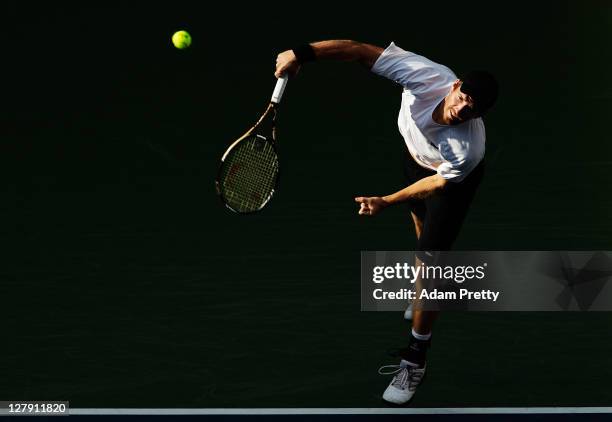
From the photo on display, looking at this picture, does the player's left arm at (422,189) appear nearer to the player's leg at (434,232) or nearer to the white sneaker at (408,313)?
the player's leg at (434,232)

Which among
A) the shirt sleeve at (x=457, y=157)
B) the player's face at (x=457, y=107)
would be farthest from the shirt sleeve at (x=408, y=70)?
the shirt sleeve at (x=457, y=157)

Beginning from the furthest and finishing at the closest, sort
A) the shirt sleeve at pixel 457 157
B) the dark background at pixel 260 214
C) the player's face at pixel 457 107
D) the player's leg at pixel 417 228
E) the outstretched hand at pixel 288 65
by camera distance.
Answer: the player's leg at pixel 417 228, the dark background at pixel 260 214, the shirt sleeve at pixel 457 157, the outstretched hand at pixel 288 65, the player's face at pixel 457 107

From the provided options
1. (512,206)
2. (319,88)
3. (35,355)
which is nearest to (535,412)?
(35,355)

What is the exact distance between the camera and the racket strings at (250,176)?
5848mm

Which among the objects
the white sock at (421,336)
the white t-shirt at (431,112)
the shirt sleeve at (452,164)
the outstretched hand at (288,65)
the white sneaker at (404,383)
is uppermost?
the outstretched hand at (288,65)

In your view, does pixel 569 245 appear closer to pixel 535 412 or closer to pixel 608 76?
pixel 535 412

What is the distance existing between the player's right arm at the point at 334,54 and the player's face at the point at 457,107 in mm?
419

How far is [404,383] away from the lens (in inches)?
215

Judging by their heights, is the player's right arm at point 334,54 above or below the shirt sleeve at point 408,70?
above

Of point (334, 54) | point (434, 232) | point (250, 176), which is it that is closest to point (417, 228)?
point (434, 232)

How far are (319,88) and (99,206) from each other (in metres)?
3.92

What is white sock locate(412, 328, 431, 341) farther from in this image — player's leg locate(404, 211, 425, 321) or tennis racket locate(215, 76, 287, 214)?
tennis racket locate(215, 76, 287, 214)

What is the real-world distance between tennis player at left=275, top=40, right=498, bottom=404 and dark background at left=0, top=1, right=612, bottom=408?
0.18 m

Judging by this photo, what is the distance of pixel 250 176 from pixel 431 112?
0.96 m
